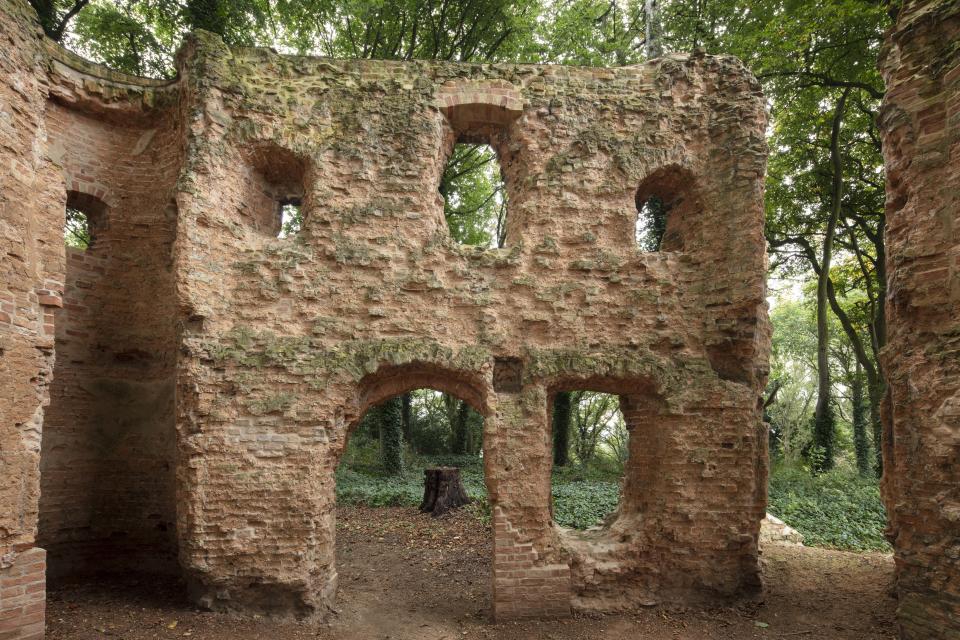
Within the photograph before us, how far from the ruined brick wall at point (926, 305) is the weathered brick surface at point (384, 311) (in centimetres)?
189

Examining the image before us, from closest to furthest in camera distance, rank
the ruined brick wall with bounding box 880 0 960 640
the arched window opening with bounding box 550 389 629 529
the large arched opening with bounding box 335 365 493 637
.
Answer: the ruined brick wall with bounding box 880 0 960 640 < the large arched opening with bounding box 335 365 493 637 < the arched window opening with bounding box 550 389 629 529

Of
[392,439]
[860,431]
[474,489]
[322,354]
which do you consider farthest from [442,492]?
[860,431]

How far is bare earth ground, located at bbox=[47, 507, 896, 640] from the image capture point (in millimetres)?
5512

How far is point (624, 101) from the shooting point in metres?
6.97

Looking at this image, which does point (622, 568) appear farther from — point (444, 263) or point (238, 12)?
point (238, 12)

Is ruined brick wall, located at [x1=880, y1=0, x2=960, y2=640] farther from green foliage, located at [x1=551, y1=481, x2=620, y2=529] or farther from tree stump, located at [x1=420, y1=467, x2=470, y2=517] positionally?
tree stump, located at [x1=420, y1=467, x2=470, y2=517]

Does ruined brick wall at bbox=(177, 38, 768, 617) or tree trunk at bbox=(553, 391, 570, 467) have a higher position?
ruined brick wall at bbox=(177, 38, 768, 617)

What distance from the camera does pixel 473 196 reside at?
1733cm

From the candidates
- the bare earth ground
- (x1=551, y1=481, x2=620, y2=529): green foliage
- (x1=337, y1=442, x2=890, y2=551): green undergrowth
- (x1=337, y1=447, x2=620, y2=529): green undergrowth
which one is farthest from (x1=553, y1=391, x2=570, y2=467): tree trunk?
the bare earth ground

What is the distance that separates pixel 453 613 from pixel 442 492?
15.7ft

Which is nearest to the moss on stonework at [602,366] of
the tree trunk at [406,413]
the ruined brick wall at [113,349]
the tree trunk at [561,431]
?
the ruined brick wall at [113,349]

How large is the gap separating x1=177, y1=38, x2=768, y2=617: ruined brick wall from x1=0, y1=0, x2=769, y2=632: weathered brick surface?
1.2 inches

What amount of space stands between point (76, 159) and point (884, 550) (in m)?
14.1

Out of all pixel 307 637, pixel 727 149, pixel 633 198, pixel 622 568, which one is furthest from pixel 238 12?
pixel 622 568
